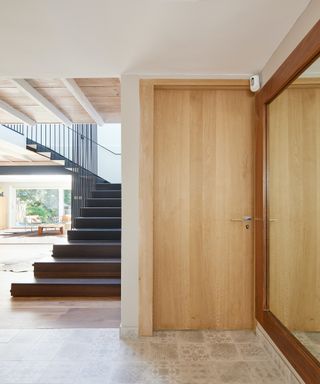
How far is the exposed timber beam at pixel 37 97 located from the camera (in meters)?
2.83

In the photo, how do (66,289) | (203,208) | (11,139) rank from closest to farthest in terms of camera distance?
(203,208) → (66,289) → (11,139)

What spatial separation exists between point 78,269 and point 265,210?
2597 millimetres

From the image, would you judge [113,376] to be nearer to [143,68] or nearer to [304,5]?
[143,68]

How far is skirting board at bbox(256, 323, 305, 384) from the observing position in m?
1.77

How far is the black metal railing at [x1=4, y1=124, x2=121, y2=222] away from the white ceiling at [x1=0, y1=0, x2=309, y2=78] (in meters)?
3.14

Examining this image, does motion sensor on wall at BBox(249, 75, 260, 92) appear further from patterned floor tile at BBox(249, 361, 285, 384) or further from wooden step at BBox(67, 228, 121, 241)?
wooden step at BBox(67, 228, 121, 241)

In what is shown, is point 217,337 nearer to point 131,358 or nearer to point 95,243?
point 131,358

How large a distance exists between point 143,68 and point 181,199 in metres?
1.17

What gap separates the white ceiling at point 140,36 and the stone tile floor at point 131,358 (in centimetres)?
229

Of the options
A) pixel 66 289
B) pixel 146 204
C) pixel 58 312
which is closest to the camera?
pixel 146 204

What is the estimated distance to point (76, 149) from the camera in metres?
6.08

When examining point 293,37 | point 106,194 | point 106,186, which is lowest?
point 106,194

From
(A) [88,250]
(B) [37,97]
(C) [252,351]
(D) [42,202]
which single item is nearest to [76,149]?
(A) [88,250]

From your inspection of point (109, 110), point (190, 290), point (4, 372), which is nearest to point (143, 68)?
point (109, 110)
